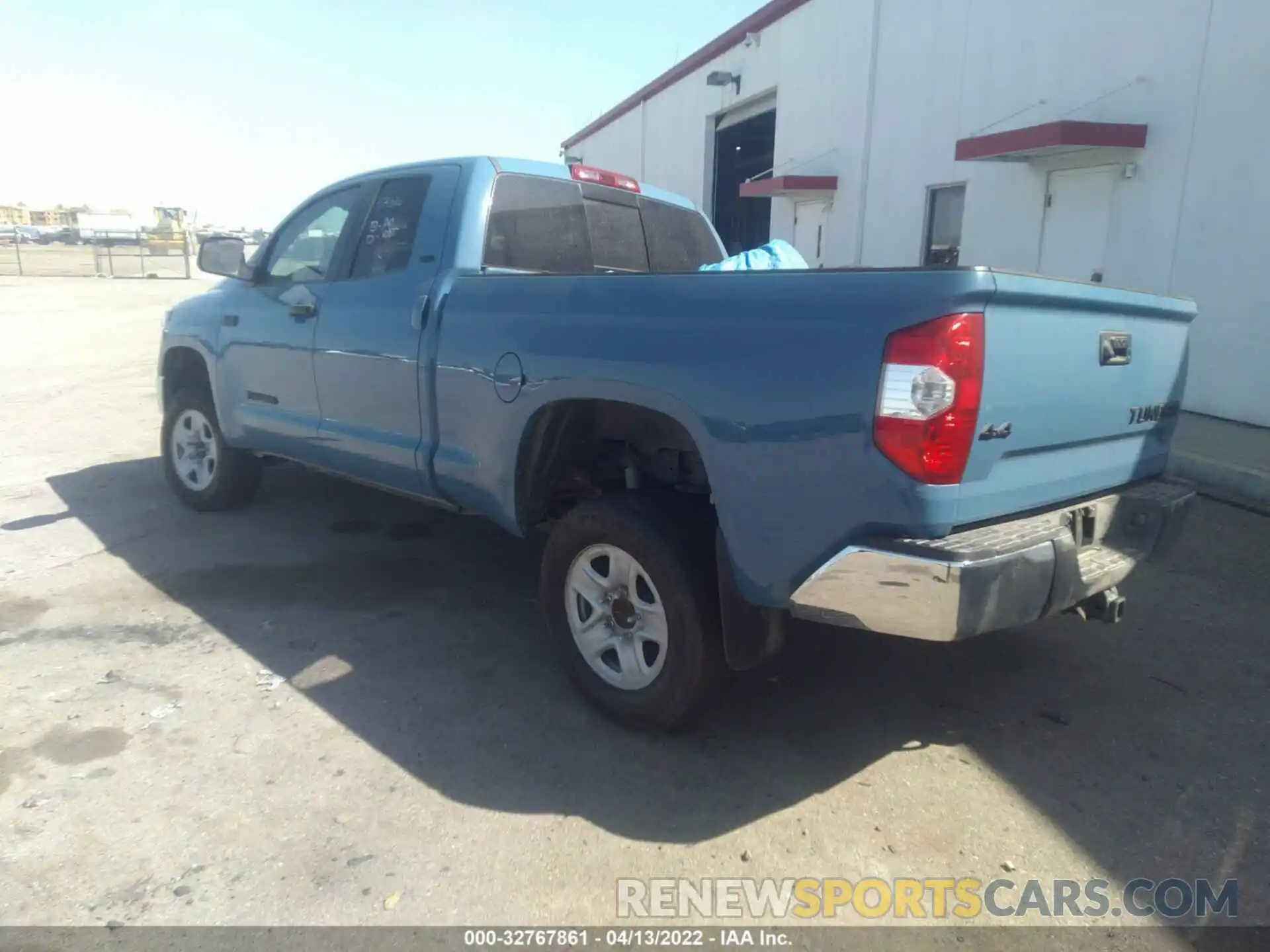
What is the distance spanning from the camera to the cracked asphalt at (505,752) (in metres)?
2.65

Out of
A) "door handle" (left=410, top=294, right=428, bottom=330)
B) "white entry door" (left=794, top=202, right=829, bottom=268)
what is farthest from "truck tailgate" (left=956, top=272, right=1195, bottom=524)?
"white entry door" (left=794, top=202, right=829, bottom=268)

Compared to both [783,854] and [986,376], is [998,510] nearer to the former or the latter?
[986,376]

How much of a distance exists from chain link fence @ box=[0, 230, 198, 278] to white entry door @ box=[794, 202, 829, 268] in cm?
2511

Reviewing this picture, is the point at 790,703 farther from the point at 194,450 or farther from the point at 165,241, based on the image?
the point at 165,241

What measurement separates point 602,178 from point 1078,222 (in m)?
7.57

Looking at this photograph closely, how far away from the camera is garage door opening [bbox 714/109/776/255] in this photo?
71.7ft

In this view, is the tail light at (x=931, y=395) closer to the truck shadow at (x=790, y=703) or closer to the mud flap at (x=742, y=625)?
the mud flap at (x=742, y=625)

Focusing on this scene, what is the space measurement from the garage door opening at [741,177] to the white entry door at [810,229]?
142 inches

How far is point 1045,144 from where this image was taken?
9.48 m

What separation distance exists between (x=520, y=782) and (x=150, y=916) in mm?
1113

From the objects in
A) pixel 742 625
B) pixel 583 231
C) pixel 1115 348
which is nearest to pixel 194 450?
pixel 583 231

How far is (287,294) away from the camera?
5.01m

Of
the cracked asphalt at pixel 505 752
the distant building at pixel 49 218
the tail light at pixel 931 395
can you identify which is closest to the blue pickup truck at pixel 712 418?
the tail light at pixel 931 395

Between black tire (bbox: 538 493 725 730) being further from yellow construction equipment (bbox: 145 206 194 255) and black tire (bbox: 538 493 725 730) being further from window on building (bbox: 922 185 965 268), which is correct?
yellow construction equipment (bbox: 145 206 194 255)
